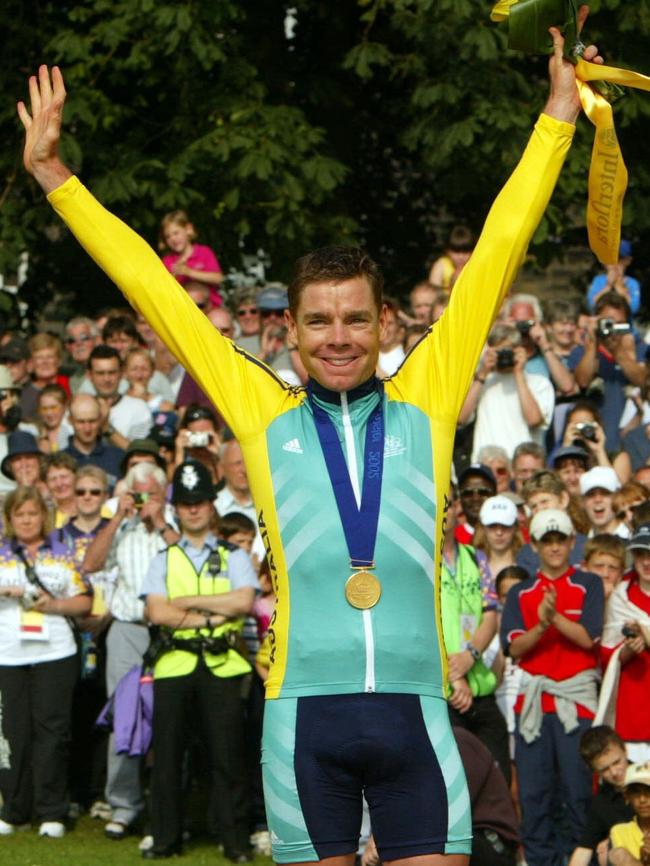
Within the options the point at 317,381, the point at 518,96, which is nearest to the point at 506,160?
the point at 518,96

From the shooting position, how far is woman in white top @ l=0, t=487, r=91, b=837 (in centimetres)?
1095

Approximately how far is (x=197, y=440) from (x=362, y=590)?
7.80m

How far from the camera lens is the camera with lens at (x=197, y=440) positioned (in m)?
12.5

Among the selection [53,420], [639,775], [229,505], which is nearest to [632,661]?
[639,775]

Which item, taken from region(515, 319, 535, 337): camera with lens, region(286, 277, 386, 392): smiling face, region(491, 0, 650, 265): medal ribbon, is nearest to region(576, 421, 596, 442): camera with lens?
region(515, 319, 535, 337): camera with lens

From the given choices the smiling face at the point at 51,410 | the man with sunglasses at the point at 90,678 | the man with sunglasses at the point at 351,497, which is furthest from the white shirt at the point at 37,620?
the man with sunglasses at the point at 351,497

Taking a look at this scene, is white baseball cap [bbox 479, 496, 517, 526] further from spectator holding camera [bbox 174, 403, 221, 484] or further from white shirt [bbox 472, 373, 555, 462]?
spectator holding camera [bbox 174, 403, 221, 484]

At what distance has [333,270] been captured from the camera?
16.6ft

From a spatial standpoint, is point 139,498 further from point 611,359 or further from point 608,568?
point 611,359

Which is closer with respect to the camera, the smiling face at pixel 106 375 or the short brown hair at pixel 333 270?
the short brown hair at pixel 333 270

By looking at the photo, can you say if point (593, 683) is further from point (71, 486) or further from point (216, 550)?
point (71, 486)

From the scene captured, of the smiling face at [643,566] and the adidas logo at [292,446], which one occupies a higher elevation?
the adidas logo at [292,446]

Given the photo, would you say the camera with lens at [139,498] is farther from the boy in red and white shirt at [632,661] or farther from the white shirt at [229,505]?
the boy in red and white shirt at [632,661]

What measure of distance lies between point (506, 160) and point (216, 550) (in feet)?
19.6
